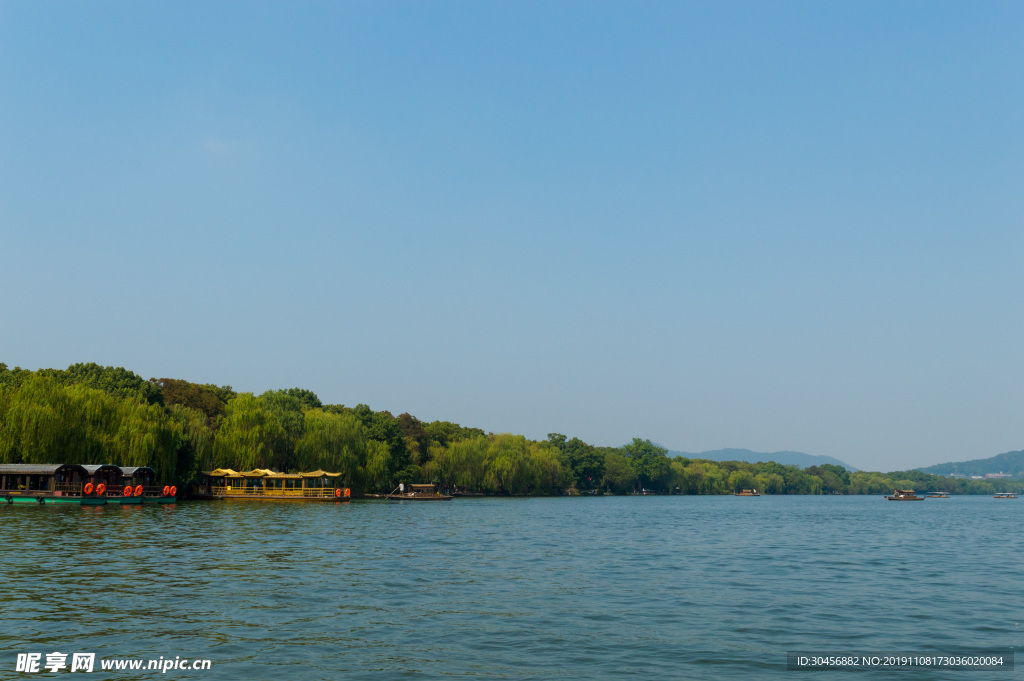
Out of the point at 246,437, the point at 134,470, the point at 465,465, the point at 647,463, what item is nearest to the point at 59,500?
the point at 134,470

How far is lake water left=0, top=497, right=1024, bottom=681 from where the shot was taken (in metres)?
14.4

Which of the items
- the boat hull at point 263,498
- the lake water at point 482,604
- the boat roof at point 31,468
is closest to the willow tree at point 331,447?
the boat hull at point 263,498

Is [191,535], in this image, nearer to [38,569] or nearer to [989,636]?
[38,569]

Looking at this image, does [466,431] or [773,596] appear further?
[466,431]

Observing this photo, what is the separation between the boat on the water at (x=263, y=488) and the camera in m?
79.1

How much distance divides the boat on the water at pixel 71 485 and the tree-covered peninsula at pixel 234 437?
2103mm

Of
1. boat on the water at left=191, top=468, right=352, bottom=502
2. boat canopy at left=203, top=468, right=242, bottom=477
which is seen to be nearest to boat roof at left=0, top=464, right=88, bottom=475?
boat canopy at left=203, top=468, right=242, bottom=477

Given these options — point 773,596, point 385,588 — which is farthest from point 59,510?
point 773,596

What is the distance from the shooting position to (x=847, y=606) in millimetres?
21109

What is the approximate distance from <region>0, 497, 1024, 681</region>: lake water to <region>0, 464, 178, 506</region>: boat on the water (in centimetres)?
2322

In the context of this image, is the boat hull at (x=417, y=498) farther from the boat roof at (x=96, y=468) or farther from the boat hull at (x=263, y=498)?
the boat roof at (x=96, y=468)

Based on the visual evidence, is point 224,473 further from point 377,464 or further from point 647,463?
point 647,463

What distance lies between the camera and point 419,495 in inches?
3799

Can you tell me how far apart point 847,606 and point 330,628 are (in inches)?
541
